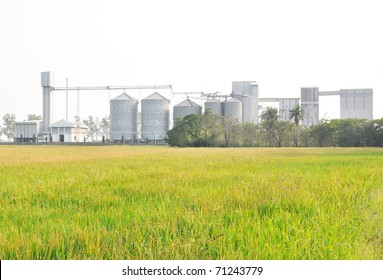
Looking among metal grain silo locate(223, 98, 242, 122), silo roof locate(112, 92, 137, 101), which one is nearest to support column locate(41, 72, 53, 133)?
silo roof locate(112, 92, 137, 101)

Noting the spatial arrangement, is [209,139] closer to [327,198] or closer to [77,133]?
[77,133]

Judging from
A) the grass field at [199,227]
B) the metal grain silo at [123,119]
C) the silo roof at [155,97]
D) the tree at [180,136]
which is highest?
the silo roof at [155,97]

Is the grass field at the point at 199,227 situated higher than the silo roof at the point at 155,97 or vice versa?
the silo roof at the point at 155,97

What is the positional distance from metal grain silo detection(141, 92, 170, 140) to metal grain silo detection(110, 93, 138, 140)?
3907 millimetres

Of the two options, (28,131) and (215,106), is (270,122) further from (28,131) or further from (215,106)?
(28,131)

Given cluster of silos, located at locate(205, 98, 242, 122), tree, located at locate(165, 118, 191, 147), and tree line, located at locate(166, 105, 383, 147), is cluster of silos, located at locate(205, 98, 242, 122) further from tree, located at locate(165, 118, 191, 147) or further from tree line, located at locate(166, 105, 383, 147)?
tree, located at locate(165, 118, 191, 147)

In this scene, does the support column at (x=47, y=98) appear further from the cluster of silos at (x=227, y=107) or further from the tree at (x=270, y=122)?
the tree at (x=270, y=122)

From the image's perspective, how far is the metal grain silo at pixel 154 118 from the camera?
3821 inches

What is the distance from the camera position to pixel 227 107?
92.3 metres

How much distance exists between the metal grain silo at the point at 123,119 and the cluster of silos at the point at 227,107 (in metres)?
20.8

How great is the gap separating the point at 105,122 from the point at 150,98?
50009 millimetres

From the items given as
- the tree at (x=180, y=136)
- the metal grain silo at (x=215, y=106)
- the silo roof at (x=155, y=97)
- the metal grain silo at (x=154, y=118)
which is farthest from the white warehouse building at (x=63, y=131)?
the tree at (x=180, y=136)

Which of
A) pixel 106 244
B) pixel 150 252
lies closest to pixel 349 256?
pixel 150 252

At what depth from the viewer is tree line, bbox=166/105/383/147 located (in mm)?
60494
